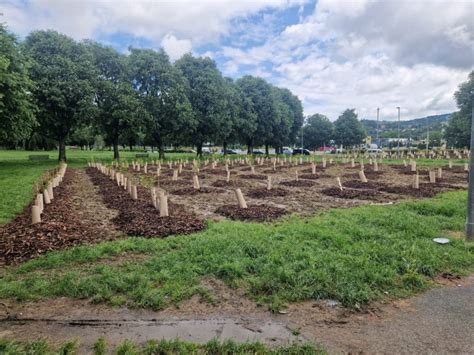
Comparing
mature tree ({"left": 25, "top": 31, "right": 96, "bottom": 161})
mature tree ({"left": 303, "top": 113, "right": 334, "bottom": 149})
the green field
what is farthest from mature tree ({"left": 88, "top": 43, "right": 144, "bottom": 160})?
mature tree ({"left": 303, "top": 113, "right": 334, "bottom": 149})

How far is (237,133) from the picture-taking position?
144ft

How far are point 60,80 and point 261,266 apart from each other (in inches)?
1131

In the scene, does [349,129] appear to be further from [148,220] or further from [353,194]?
[148,220]

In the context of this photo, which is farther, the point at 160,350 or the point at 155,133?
the point at 155,133

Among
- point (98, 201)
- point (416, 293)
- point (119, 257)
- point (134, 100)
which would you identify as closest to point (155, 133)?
point (134, 100)

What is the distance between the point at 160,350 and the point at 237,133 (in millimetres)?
41609

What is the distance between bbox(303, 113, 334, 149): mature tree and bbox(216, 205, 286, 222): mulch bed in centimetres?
6446

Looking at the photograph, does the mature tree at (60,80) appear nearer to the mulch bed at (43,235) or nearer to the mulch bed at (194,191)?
the mulch bed at (194,191)

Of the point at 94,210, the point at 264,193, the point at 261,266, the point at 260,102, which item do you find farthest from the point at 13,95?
the point at 260,102

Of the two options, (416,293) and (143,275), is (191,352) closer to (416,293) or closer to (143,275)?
(143,275)

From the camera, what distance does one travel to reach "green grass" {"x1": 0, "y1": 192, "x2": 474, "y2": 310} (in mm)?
4129

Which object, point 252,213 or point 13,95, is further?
point 13,95

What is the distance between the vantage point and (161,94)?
33.7 m

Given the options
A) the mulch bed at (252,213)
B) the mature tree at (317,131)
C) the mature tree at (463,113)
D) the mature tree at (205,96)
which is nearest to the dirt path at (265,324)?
the mulch bed at (252,213)
